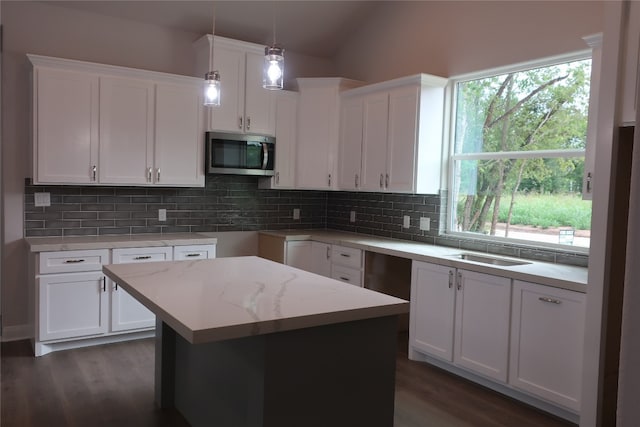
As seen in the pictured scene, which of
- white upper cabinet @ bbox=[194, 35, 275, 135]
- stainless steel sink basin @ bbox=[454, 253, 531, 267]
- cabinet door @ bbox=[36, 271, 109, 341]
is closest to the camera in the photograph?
stainless steel sink basin @ bbox=[454, 253, 531, 267]

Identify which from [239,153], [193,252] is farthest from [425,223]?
[193,252]

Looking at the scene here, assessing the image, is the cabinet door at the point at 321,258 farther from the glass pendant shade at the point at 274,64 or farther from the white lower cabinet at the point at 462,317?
the glass pendant shade at the point at 274,64

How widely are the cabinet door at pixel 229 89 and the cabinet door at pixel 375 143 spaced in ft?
3.91

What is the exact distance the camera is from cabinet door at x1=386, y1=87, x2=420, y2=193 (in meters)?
4.34

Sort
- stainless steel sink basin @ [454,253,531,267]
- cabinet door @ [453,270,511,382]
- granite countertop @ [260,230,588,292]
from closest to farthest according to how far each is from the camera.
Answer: granite countertop @ [260,230,588,292] < cabinet door @ [453,270,511,382] < stainless steel sink basin @ [454,253,531,267]

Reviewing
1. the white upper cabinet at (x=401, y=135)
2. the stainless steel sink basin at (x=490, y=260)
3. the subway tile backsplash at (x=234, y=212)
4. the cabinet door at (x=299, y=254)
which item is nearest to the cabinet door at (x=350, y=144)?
the white upper cabinet at (x=401, y=135)

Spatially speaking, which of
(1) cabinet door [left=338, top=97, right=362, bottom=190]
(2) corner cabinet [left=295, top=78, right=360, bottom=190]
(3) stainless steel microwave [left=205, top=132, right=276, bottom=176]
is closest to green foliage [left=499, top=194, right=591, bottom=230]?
(1) cabinet door [left=338, top=97, right=362, bottom=190]

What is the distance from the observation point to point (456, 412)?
3137mm

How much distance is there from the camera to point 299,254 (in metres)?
5.03

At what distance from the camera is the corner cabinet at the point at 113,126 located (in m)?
4.03

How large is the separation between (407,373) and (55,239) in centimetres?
298

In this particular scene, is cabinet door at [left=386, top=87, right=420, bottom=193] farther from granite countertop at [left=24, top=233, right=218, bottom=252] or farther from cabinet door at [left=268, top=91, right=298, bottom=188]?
granite countertop at [left=24, top=233, right=218, bottom=252]

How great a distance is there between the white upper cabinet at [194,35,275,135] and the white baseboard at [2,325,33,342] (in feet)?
7.62

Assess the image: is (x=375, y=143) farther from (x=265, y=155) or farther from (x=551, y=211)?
(x=551, y=211)
